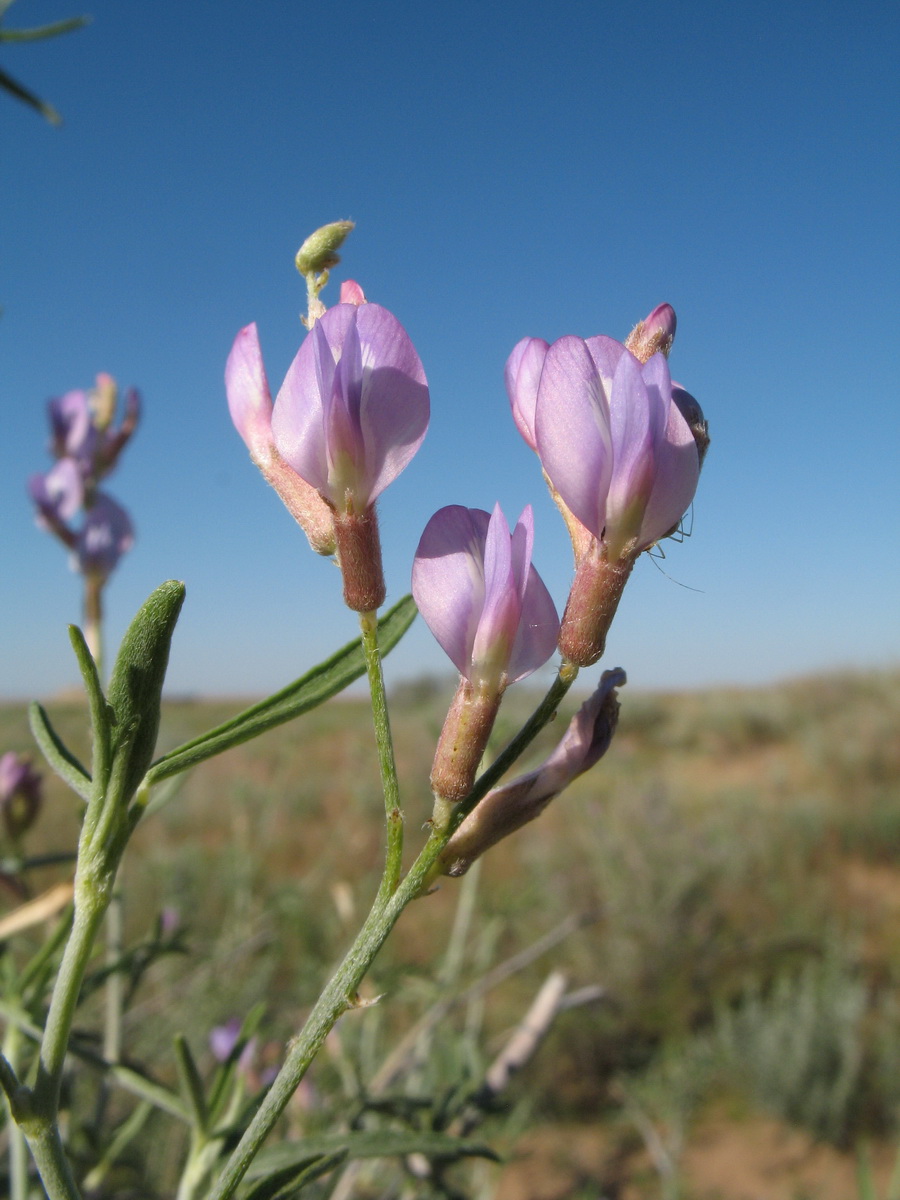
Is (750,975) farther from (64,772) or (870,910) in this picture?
(64,772)

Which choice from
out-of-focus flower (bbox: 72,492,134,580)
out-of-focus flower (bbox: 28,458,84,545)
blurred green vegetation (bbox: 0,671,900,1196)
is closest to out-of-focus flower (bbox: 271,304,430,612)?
blurred green vegetation (bbox: 0,671,900,1196)

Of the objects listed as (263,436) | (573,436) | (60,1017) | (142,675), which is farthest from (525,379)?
(60,1017)

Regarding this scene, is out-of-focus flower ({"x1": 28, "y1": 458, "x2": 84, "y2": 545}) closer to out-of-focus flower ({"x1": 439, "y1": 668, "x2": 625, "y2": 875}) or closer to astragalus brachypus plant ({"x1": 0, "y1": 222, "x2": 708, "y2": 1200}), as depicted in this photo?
astragalus brachypus plant ({"x1": 0, "y1": 222, "x2": 708, "y2": 1200})

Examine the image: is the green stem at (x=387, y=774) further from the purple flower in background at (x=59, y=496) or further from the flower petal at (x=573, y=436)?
the purple flower in background at (x=59, y=496)

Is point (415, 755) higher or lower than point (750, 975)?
higher

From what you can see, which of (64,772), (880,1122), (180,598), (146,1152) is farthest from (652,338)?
(880,1122)
